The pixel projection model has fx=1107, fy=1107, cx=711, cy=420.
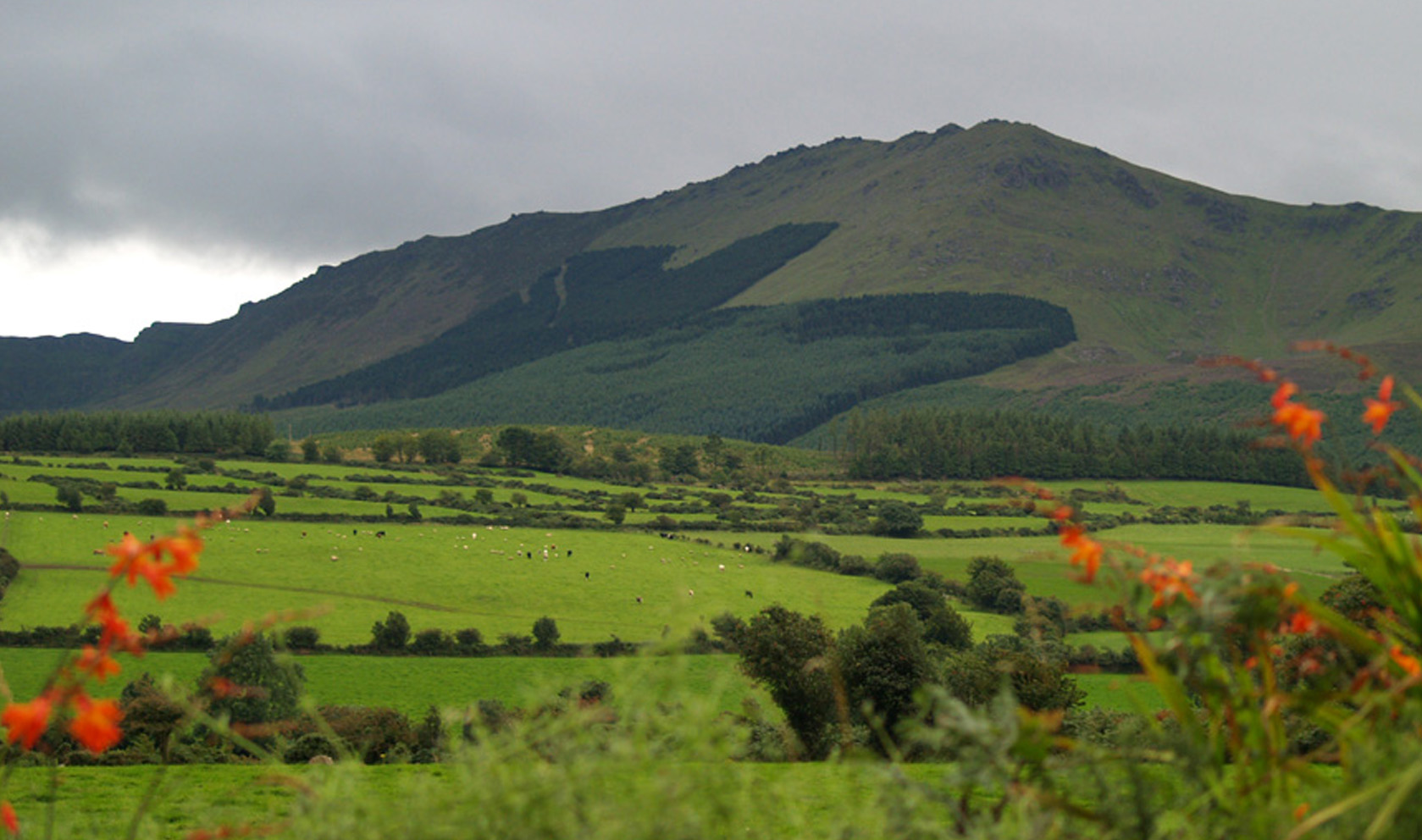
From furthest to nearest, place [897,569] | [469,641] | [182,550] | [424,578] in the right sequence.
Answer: [897,569] → [424,578] → [469,641] → [182,550]

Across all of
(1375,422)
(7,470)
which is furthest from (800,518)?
(1375,422)

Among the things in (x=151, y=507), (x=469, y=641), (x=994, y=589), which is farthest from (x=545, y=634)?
(x=151, y=507)

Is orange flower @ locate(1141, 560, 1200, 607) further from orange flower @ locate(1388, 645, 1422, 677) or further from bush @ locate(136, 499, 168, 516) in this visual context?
bush @ locate(136, 499, 168, 516)

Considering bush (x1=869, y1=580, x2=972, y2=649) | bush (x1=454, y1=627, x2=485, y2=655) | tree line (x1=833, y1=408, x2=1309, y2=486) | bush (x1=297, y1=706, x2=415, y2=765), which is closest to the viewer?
bush (x1=297, y1=706, x2=415, y2=765)

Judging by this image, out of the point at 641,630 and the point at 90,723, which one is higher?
the point at 90,723

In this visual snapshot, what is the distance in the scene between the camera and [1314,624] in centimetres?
375

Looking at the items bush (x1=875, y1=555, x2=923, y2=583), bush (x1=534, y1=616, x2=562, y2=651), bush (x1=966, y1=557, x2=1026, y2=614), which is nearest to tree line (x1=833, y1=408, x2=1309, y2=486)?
bush (x1=875, y1=555, x2=923, y2=583)

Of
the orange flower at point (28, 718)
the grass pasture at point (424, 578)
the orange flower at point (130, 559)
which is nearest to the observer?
the orange flower at point (28, 718)

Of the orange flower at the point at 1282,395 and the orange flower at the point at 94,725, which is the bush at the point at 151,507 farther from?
the orange flower at the point at 1282,395

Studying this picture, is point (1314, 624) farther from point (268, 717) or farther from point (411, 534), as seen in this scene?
point (411, 534)

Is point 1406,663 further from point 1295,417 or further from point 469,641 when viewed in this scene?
point 469,641

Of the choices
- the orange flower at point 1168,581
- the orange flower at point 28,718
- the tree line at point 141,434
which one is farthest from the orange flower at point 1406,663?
the tree line at point 141,434

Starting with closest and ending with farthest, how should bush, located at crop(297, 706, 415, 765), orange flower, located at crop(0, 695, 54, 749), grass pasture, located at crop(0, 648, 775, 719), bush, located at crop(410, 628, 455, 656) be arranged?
orange flower, located at crop(0, 695, 54, 749) → bush, located at crop(297, 706, 415, 765) → grass pasture, located at crop(0, 648, 775, 719) → bush, located at crop(410, 628, 455, 656)

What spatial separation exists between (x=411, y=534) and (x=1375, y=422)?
281 feet
